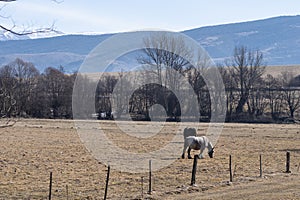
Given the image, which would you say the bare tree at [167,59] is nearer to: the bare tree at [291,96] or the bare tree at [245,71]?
the bare tree at [245,71]

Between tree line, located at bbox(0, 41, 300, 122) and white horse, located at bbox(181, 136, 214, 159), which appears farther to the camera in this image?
tree line, located at bbox(0, 41, 300, 122)

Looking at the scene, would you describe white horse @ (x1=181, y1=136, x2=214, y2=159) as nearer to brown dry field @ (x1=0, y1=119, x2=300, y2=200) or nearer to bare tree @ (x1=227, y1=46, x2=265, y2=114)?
brown dry field @ (x1=0, y1=119, x2=300, y2=200)

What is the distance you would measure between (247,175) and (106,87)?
242ft

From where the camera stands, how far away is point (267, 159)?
31.0 m

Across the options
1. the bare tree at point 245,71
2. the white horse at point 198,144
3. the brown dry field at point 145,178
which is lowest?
the brown dry field at point 145,178

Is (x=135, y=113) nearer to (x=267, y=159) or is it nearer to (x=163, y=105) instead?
(x=163, y=105)

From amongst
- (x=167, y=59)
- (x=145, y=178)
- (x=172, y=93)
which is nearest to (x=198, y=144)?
(x=145, y=178)

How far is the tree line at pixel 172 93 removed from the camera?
87688 millimetres

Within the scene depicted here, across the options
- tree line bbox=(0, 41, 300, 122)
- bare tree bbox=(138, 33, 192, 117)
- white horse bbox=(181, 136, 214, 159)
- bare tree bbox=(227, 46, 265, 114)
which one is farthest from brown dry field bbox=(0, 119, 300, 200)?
bare tree bbox=(227, 46, 265, 114)

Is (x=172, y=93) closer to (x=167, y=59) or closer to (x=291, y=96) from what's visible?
(x=167, y=59)

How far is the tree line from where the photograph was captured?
8769 centimetres

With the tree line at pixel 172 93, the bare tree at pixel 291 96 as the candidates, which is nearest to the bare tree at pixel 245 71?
the tree line at pixel 172 93

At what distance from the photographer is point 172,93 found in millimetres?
85688

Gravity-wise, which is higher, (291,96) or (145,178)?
(291,96)
